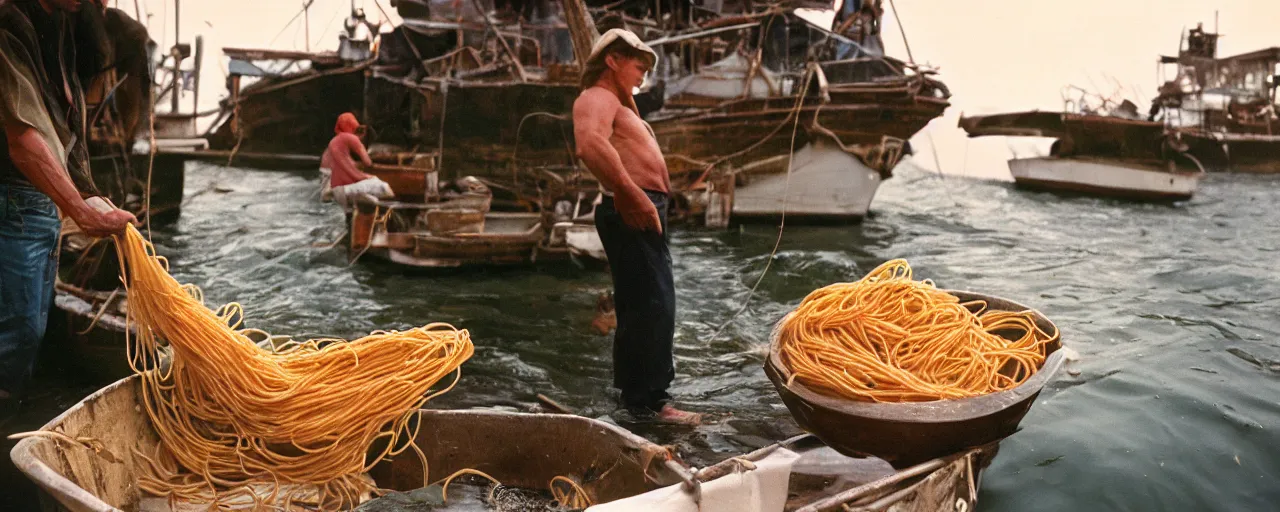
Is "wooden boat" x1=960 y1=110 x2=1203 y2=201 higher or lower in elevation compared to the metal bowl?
higher

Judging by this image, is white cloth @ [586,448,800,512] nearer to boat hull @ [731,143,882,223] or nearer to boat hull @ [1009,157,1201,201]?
boat hull @ [731,143,882,223]

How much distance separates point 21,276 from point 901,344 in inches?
136

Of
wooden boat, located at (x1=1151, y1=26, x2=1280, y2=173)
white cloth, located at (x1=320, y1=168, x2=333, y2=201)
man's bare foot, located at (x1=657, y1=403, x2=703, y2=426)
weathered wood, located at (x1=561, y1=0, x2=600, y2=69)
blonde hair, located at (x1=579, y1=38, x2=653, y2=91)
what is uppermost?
wooden boat, located at (x1=1151, y1=26, x2=1280, y2=173)

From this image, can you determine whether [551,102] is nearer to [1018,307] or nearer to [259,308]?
[259,308]

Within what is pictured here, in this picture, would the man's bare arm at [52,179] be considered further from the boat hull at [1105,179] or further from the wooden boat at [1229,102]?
the wooden boat at [1229,102]

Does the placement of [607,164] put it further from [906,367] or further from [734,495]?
[734,495]

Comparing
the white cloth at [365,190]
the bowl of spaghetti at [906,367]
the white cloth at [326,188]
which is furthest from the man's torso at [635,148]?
the white cloth at [326,188]

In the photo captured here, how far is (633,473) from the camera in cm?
261

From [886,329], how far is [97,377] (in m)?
4.39

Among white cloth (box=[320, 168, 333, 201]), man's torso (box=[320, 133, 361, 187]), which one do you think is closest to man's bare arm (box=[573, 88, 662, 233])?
man's torso (box=[320, 133, 361, 187])

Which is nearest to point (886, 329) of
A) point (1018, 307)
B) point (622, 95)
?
point (1018, 307)

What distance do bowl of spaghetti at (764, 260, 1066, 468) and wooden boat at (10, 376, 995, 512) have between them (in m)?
0.13

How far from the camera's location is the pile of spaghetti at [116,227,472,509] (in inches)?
110

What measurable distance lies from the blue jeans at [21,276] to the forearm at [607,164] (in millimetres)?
2153
